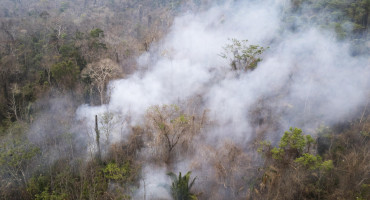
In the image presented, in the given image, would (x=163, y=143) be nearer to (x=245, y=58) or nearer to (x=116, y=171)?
(x=116, y=171)

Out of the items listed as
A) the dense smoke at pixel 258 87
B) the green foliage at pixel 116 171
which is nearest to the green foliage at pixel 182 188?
the dense smoke at pixel 258 87

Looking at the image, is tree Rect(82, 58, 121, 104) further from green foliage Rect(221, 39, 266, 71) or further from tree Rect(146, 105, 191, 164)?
green foliage Rect(221, 39, 266, 71)

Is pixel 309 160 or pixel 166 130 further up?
pixel 166 130

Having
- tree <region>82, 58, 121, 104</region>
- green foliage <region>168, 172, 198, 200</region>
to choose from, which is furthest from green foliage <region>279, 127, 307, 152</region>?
tree <region>82, 58, 121, 104</region>

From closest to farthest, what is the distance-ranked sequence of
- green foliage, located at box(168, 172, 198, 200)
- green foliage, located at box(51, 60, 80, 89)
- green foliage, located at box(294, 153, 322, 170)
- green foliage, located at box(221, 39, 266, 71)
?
green foliage, located at box(294, 153, 322, 170), green foliage, located at box(168, 172, 198, 200), green foliage, located at box(221, 39, 266, 71), green foliage, located at box(51, 60, 80, 89)

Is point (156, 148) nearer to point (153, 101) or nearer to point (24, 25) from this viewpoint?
point (153, 101)

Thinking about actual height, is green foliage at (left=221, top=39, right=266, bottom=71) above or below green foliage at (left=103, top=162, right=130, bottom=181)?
above

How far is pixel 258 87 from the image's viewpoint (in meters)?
19.5

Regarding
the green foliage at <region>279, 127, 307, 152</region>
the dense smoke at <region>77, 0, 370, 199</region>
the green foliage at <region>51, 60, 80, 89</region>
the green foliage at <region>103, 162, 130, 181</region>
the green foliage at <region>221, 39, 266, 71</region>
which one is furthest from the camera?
the green foliage at <region>51, 60, 80, 89</region>

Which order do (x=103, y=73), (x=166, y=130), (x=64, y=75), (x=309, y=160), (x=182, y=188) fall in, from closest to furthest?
(x=309, y=160), (x=182, y=188), (x=166, y=130), (x=103, y=73), (x=64, y=75)

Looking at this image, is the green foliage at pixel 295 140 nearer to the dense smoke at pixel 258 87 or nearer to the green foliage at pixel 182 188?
the dense smoke at pixel 258 87

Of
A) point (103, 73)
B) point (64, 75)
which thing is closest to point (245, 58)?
point (103, 73)

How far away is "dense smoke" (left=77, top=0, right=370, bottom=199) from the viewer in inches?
714

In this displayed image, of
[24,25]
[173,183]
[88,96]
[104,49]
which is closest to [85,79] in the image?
[88,96]
